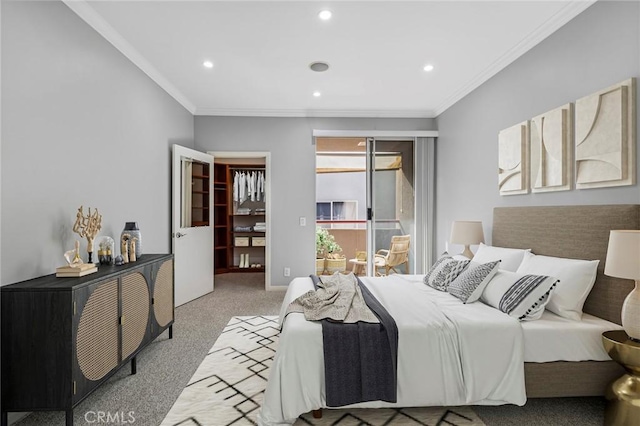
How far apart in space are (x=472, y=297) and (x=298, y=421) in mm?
1503

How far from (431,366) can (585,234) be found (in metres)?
1.45

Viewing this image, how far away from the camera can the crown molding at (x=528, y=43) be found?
2.38 meters

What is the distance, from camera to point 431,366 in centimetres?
192

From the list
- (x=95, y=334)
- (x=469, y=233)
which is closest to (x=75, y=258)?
(x=95, y=334)

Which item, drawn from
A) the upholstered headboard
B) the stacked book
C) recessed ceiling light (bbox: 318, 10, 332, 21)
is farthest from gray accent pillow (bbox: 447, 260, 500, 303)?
the stacked book

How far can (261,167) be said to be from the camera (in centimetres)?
660

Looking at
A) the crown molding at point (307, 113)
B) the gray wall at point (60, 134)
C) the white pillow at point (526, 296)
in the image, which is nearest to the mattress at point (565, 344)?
the white pillow at point (526, 296)

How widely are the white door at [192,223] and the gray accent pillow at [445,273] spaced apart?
9.99ft

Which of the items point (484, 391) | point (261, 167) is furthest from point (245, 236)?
point (484, 391)

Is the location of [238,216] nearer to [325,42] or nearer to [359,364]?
[325,42]

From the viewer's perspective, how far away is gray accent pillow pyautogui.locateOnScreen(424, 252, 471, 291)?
2803mm

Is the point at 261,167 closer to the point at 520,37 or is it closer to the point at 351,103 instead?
the point at 351,103

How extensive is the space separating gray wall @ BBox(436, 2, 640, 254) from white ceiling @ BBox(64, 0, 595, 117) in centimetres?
16

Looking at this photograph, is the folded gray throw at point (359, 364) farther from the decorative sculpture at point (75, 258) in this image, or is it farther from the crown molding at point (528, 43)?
the crown molding at point (528, 43)
